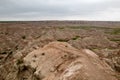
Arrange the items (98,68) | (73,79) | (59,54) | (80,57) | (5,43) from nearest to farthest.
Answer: (73,79) → (98,68) → (80,57) → (59,54) → (5,43)

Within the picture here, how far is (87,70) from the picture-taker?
13906 millimetres

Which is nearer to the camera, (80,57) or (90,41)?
(80,57)

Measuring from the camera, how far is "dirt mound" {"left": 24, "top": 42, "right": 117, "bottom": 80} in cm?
1371

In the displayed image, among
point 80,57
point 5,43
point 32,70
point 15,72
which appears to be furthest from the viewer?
point 5,43

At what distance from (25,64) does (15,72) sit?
3854mm

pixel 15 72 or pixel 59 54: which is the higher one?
pixel 59 54

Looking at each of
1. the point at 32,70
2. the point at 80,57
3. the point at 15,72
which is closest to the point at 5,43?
the point at 15,72

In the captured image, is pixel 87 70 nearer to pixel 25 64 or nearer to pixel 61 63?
pixel 61 63

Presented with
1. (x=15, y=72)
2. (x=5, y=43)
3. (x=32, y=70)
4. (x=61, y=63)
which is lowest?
(x=5, y=43)

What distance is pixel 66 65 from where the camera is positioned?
16484 millimetres

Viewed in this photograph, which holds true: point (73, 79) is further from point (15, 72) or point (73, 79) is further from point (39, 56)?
point (15, 72)

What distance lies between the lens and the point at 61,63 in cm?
1767

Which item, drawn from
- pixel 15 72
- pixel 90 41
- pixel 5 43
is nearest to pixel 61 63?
pixel 15 72

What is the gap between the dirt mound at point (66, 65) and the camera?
13711 millimetres
